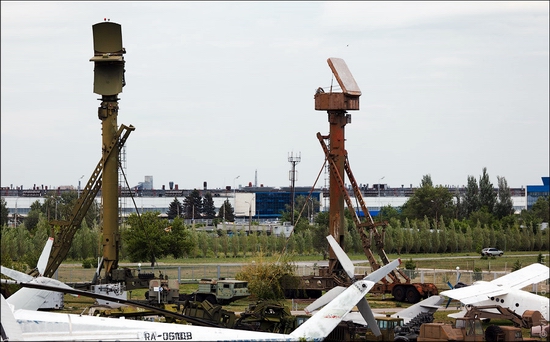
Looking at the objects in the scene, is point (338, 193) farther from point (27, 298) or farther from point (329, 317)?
point (329, 317)

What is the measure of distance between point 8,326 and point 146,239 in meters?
37.3

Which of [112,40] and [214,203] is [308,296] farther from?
[214,203]

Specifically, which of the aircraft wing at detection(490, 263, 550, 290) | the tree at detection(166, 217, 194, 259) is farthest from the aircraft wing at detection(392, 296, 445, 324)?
the tree at detection(166, 217, 194, 259)

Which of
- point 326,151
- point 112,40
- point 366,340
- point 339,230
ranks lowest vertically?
point 366,340

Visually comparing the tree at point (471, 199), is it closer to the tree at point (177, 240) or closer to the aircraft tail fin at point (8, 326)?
the tree at point (177, 240)

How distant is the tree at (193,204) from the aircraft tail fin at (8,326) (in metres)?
107

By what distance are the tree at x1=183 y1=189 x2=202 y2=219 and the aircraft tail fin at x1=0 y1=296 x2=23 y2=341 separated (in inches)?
4204

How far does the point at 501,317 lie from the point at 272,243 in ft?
137

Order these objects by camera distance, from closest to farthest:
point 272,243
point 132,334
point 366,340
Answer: point 132,334
point 366,340
point 272,243

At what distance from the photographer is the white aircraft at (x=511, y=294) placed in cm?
3169

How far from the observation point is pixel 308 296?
42656 millimetres

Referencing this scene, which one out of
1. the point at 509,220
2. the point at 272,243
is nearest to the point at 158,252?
A: the point at 272,243

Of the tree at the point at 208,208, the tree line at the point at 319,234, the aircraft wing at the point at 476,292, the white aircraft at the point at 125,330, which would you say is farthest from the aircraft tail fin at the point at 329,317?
the tree at the point at 208,208

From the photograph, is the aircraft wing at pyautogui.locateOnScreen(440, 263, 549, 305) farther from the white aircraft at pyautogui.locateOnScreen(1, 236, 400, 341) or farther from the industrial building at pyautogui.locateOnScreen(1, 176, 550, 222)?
the industrial building at pyautogui.locateOnScreen(1, 176, 550, 222)
